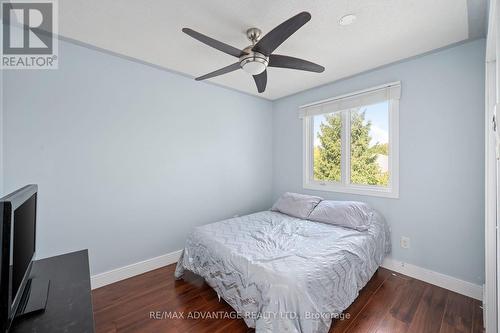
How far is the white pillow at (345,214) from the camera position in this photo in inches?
94.8

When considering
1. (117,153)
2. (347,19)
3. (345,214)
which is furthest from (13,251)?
(345,214)

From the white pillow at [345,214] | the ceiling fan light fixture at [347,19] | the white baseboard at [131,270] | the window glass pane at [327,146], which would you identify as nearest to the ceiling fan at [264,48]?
the ceiling fan light fixture at [347,19]

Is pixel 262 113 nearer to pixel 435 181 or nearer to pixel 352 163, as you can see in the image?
pixel 352 163

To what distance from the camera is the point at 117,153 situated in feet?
7.81

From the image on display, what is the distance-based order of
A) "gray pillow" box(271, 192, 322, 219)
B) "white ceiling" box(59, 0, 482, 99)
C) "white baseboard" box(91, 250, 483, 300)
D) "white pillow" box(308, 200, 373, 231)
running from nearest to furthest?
1. "white ceiling" box(59, 0, 482, 99)
2. "white baseboard" box(91, 250, 483, 300)
3. "white pillow" box(308, 200, 373, 231)
4. "gray pillow" box(271, 192, 322, 219)

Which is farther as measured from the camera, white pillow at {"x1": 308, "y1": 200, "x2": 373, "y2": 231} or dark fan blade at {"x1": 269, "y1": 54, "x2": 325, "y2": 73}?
white pillow at {"x1": 308, "y1": 200, "x2": 373, "y2": 231}

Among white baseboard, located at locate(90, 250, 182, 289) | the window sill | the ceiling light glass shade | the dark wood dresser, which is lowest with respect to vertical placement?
white baseboard, located at locate(90, 250, 182, 289)

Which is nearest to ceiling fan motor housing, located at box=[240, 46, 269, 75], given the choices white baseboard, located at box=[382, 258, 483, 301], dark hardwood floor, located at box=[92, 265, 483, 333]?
dark hardwood floor, located at box=[92, 265, 483, 333]

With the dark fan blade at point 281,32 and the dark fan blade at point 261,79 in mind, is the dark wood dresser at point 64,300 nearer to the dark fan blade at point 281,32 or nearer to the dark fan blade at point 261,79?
the dark fan blade at point 281,32

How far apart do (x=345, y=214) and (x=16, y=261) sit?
2620 millimetres

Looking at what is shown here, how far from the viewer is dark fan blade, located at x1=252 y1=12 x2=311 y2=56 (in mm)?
1281

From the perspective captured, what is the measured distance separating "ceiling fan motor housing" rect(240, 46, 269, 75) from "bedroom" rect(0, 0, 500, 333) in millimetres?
15

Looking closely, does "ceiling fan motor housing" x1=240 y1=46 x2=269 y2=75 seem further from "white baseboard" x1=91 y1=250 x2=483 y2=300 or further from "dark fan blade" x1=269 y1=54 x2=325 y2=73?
"white baseboard" x1=91 y1=250 x2=483 y2=300

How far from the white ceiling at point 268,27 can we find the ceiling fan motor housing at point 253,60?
330mm
